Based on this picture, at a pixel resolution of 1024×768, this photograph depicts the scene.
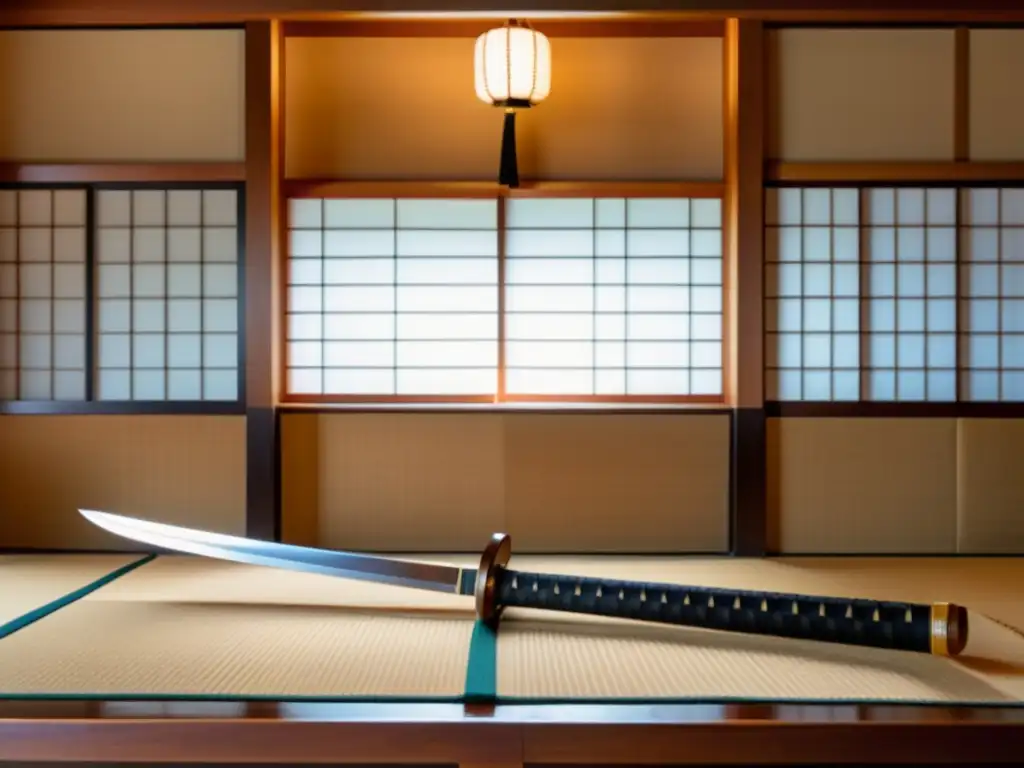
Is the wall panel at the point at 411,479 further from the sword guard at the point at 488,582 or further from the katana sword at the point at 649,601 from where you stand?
the sword guard at the point at 488,582

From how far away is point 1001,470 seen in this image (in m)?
4.09

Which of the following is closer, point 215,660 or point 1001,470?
point 215,660

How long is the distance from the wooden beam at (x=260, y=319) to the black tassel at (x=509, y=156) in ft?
3.18

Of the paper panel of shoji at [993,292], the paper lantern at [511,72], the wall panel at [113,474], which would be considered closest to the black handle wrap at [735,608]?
the wall panel at [113,474]

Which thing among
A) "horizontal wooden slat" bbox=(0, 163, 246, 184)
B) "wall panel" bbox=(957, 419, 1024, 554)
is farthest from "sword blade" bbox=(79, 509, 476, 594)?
"wall panel" bbox=(957, 419, 1024, 554)

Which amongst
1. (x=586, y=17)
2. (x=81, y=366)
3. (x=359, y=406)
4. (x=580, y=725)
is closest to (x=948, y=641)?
(x=580, y=725)

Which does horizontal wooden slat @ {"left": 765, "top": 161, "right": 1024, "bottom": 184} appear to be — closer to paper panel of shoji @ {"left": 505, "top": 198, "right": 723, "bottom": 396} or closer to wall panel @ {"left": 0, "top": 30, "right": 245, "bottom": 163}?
paper panel of shoji @ {"left": 505, "top": 198, "right": 723, "bottom": 396}

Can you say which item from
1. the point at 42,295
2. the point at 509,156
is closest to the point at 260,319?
the point at 42,295

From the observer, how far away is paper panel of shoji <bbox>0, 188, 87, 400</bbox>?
4156 mm

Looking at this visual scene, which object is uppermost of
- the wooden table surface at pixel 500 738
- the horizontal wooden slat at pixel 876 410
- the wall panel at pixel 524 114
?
the wall panel at pixel 524 114

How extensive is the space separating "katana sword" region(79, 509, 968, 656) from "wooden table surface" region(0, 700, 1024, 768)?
248mm

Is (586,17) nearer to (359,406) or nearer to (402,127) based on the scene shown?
(402,127)

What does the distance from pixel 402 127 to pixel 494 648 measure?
248 centimetres

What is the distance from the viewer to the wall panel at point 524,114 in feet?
13.7
